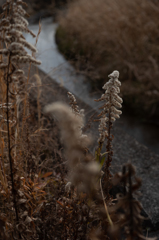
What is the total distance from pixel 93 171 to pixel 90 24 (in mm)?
5621

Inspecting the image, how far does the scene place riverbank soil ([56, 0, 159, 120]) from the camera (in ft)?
14.6

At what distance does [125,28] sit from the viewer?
17.4ft

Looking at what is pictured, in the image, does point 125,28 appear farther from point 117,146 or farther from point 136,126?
point 117,146

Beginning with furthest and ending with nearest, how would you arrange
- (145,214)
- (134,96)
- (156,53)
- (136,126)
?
(156,53) → (134,96) → (136,126) → (145,214)

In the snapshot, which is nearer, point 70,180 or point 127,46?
point 70,180

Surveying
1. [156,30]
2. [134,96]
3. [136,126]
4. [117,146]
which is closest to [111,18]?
[156,30]

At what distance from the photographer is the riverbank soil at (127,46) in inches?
Answer: 175

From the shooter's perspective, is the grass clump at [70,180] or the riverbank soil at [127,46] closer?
the grass clump at [70,180]

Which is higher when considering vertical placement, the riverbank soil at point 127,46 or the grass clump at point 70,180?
the riverbank soil at point 127,46

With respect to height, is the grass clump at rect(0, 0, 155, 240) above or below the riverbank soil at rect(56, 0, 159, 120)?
below

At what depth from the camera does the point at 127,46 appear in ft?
16.5

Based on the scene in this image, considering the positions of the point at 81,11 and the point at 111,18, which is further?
the point at 81,11

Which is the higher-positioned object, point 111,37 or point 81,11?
point 81,11

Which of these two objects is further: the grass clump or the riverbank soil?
the riverbank soil
